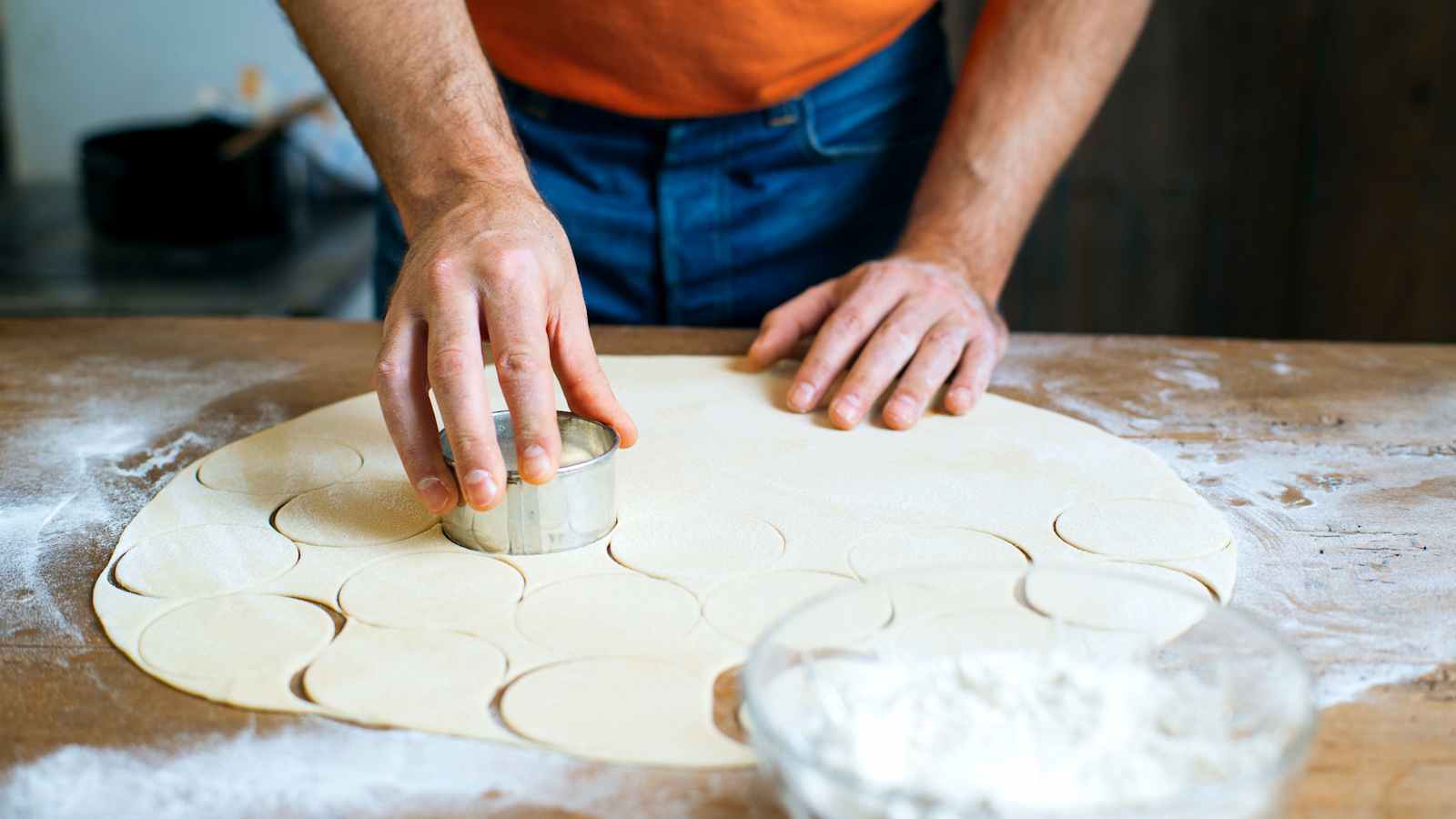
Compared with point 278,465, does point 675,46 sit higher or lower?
higher

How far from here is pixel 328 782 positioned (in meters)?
0.78

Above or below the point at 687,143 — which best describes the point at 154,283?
below

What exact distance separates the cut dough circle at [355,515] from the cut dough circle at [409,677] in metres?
0.17

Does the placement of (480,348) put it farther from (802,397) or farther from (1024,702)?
(1024,702)

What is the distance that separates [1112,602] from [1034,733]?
0.56 ft

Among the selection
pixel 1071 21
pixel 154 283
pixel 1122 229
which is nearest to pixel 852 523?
pixel 1071 21

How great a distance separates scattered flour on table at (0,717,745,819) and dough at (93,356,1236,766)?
0.8 inches

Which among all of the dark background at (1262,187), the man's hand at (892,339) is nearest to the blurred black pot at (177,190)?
the man's hand at (892,339)

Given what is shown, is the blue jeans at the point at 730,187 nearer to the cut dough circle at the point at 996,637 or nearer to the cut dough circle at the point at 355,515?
the cut dough circle at the point at 355,515

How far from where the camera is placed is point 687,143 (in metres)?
1.70

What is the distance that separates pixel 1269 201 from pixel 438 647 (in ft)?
9.87

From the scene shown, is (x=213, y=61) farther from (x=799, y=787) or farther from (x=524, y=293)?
(x=799, y=787)

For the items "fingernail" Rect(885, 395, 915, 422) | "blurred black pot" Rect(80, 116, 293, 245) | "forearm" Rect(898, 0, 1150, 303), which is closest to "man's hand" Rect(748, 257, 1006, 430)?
"fingernail" Rect(885, 395, 915, 422)

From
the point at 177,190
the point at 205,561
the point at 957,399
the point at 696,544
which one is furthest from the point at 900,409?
the point at 177,190
